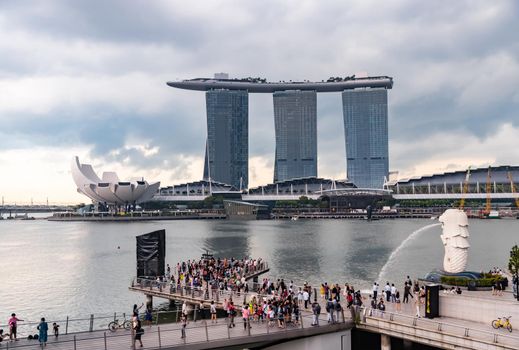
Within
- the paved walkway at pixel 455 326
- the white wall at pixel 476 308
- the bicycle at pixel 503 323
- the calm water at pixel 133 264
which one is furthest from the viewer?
the calm water at pixel 133 264

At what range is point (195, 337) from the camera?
22.4 metres

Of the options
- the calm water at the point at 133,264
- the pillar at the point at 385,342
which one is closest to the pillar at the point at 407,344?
the pillar at the point at 385,342

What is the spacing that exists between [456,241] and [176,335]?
1808cm

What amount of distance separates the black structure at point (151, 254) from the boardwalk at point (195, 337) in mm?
12587

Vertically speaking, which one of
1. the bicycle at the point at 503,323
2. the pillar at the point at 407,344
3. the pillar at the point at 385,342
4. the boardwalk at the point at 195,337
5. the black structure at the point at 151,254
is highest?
the black structure at the point at 151,254

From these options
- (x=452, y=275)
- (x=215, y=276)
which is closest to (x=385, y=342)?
(x=452, y=275)

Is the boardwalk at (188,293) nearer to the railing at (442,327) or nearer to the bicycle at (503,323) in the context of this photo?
the railing at (442,327)

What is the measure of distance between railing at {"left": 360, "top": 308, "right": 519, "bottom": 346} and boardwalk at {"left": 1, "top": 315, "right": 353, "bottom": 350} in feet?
3.96

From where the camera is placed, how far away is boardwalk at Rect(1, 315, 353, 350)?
824 inches

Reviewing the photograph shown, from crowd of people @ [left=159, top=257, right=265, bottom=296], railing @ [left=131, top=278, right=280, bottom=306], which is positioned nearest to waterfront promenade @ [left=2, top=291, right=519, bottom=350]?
railing @ [left=131, top=278, right=280, bottom=306]

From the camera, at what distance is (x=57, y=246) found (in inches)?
3612

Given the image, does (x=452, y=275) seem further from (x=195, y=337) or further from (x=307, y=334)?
(x=195, y=337)

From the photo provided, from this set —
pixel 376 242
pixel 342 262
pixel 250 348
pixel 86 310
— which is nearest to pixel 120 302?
pixel 86 310

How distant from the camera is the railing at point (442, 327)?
67.5 ft
